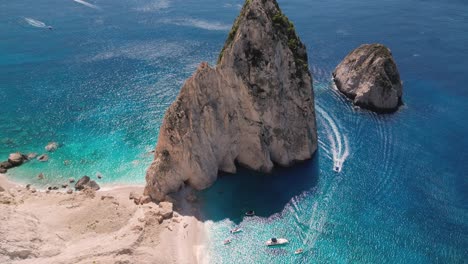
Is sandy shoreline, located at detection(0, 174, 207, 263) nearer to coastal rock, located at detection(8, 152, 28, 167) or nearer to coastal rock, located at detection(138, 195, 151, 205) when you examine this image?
coastal rock, located at detection(138, 195, 151, 205)

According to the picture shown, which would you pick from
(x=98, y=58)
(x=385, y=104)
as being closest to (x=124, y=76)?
(x=98, y=58)

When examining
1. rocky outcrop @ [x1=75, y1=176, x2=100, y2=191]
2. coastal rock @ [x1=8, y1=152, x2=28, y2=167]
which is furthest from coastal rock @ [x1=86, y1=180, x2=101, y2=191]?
coastal rock @ [x1=8, y1=152, x2=28, y2=167]

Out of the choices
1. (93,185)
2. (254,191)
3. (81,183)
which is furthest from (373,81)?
(81,183)

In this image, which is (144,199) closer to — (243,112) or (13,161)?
(243,112)

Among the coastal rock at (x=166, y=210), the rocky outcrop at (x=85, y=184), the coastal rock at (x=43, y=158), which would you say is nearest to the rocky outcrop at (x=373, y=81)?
the coastal rock at (x=166, y=210)

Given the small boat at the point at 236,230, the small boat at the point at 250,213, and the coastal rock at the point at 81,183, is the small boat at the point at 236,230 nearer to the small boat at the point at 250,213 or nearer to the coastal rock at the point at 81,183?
the small boat at the point at 250,213

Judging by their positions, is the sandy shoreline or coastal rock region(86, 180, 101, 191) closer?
the sandy shoreline
